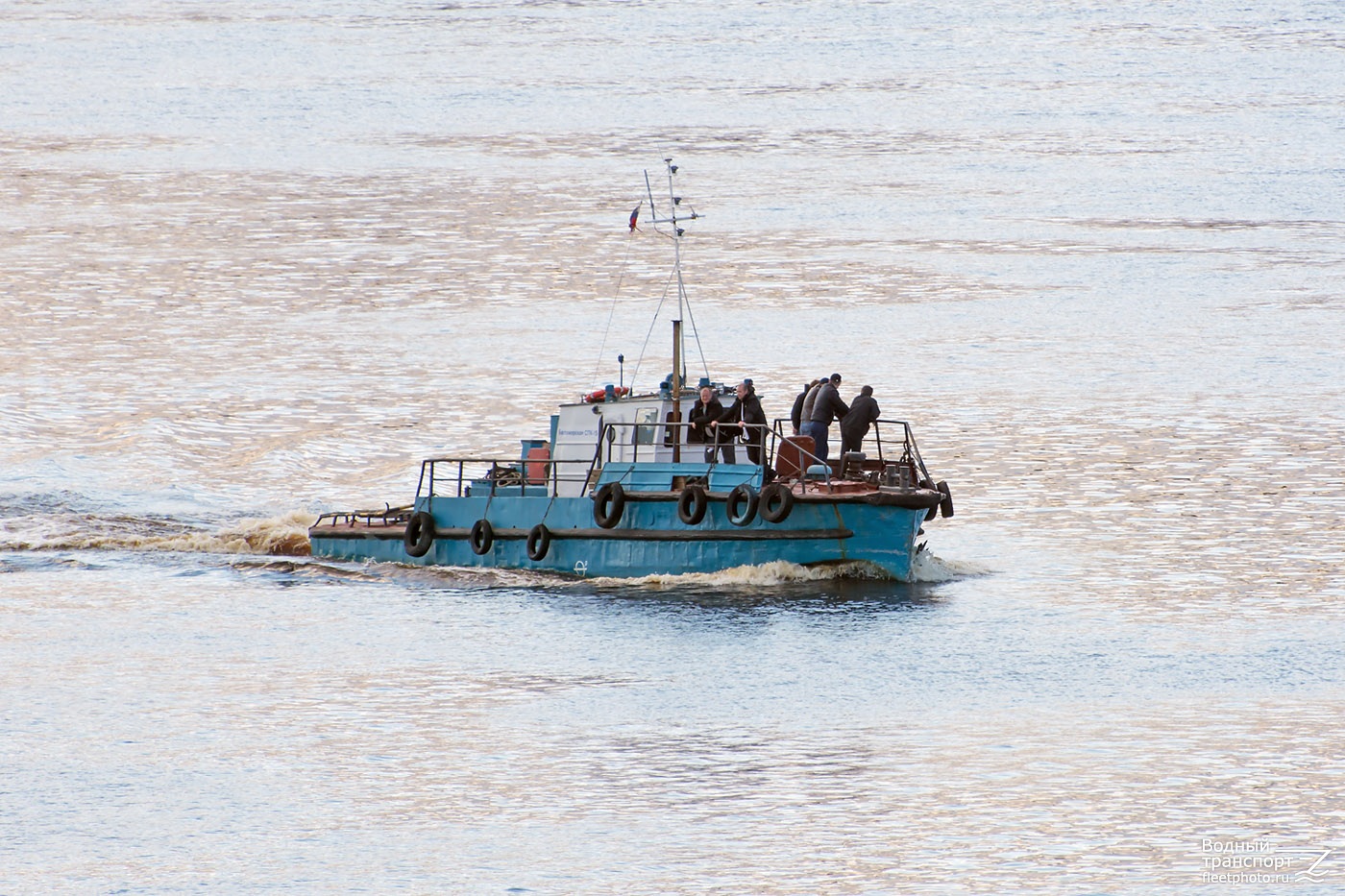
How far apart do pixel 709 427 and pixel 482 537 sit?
140 inches

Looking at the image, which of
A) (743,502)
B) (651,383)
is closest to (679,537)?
(743,502)

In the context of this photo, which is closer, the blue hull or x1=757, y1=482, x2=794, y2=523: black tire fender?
x1=757, y1=482, x2=794, y2=523: black tire fender

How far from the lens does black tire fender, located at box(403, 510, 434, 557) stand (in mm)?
26453

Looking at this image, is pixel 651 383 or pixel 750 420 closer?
pixel 750 420

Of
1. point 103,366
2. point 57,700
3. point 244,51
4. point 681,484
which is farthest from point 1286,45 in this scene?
point 57,700

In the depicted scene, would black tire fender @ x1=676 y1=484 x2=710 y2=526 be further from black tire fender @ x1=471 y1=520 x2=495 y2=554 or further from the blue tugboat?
black tire fender @ x1=471 y1=520 x2=495 y2=554

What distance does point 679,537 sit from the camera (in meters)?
24.1

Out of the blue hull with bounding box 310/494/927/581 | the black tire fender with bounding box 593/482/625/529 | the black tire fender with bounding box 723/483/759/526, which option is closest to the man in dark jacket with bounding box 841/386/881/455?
the blue hull with bounding box 310/494/927/581

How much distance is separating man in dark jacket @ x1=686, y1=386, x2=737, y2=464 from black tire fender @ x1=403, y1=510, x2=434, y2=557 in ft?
13.4

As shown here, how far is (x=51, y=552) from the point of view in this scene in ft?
92.2

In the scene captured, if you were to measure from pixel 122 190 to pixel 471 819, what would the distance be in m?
46.2

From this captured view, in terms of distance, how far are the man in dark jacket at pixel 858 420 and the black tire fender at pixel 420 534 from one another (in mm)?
5874

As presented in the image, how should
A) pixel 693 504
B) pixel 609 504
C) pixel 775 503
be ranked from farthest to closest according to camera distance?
1. pixel 609 504
2. pixel 693 504
3. pixel 775 503

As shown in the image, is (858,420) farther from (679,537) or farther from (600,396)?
(600,396)
